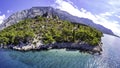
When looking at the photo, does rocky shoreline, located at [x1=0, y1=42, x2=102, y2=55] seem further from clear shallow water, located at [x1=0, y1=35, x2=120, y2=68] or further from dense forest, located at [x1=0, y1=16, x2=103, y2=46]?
clear shallow water, located at [x1=0, y1=35, x2=120, y2=68]

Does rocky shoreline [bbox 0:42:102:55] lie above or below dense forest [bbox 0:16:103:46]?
below

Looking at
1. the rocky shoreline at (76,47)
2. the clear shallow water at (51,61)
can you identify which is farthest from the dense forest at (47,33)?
the clear shallow water at (51,61)

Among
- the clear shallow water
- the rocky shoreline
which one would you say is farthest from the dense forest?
the clear shallow water

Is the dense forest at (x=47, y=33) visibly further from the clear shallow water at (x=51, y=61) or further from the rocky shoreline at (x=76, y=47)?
the clear shallow water at (x=51, y=61)

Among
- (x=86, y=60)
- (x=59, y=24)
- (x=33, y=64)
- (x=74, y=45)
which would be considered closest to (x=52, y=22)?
(x=59, y=24)

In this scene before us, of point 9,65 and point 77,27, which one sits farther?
point 77,27

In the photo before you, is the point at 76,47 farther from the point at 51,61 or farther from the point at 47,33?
the point at 51,61

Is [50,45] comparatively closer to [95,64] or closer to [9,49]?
[9,49]

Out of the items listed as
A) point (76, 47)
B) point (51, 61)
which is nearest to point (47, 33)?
point (76, 47)
